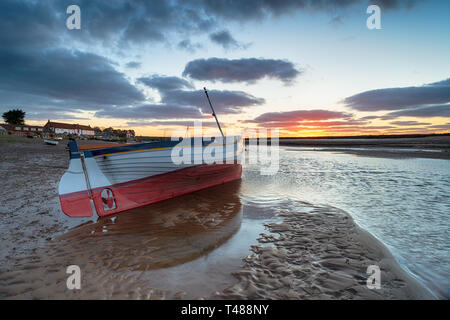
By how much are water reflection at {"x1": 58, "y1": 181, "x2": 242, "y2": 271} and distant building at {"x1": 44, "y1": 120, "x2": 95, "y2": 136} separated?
11862 centimetres

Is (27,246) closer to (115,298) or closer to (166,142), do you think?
(115,298)

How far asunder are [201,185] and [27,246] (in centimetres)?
598

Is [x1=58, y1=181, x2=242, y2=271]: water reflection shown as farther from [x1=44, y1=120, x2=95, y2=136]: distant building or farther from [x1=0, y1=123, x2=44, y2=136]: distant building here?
[x1=44, y1=120, x2=95, y2=136]: distant building

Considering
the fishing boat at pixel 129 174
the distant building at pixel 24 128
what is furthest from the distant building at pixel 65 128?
the fishing boat at pixel 129 174

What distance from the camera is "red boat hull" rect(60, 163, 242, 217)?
233 inches

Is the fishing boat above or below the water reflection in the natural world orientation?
above

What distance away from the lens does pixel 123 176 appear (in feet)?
21.6

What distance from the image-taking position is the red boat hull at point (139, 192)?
233 inches

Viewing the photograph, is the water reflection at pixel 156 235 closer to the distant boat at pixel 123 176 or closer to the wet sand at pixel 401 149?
the distant boat at pixel 123 176

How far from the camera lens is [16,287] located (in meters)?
2.97

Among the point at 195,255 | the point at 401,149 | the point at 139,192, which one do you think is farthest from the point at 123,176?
the point at 401,149

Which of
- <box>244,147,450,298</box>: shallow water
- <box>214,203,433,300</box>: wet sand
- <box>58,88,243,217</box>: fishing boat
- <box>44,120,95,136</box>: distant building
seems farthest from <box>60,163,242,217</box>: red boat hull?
<box>44,120,95,136</box>: distant building

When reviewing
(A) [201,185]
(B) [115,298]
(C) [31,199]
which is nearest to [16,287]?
(B) [115,298]

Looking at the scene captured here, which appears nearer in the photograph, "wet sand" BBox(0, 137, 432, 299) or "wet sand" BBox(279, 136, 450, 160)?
"wet sand" BBox(0, 137, 432, 299)
